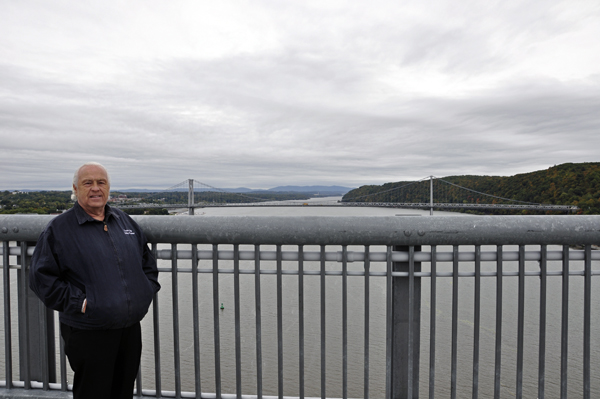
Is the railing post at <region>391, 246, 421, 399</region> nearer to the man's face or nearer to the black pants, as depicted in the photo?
the black pants

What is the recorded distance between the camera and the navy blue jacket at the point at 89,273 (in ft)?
4.59

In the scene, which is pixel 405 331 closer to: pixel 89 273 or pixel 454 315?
pixel 454 315

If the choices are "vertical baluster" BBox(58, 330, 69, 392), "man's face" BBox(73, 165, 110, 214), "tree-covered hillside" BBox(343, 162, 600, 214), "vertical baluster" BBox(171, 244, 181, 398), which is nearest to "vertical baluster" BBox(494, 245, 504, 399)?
"vertical baluster" BBox(171, 244, 181, 398)

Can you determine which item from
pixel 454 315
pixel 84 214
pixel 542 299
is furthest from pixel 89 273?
pixel 542 299

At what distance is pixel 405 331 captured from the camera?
1.64 m

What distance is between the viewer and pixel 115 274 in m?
1.47

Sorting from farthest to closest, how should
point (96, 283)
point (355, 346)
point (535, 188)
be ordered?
point (535, 188), point (355, 346), point (96, 283)

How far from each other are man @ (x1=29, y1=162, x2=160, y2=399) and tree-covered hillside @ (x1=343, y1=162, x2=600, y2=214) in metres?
37.1

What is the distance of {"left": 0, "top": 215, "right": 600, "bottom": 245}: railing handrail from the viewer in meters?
1.54

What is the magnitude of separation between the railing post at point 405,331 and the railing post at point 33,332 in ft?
5.03

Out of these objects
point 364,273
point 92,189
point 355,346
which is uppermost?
point 92,189

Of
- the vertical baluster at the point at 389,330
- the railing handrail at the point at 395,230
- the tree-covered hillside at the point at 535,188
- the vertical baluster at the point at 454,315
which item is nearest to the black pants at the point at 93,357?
the railing handrail at the point at 395,230

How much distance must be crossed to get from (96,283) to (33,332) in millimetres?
686

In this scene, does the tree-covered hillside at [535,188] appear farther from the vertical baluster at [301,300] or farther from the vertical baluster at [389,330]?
the vertical baluster at [301,300]
